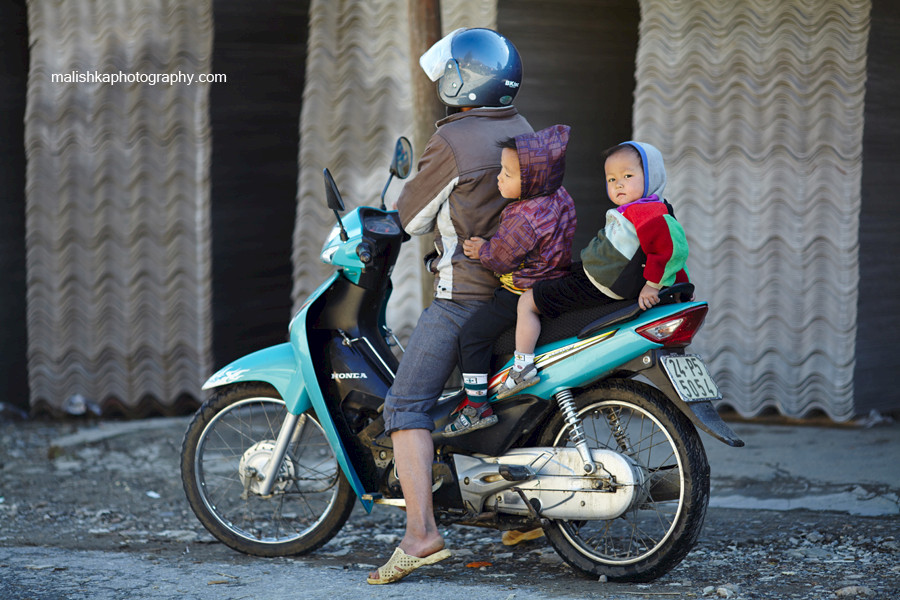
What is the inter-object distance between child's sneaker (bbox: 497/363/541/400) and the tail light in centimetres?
41

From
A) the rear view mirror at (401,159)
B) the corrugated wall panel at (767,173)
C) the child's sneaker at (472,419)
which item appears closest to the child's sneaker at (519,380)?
the child's sneaker at (472,419)

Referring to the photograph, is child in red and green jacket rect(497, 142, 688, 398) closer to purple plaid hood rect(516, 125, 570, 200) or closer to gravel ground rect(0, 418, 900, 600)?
purple plaid hood rect(516, 125, 570, 200)

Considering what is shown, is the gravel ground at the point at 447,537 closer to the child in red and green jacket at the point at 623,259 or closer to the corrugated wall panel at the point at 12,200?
the child in red and green jacket at the point at 623,259

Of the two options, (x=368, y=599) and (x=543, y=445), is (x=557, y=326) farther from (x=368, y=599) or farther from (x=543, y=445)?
(x=368, y=599)

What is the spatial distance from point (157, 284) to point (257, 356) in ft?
10.3

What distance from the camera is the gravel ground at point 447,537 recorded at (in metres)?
3.53

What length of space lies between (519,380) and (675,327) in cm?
60

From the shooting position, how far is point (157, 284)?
23.2ft

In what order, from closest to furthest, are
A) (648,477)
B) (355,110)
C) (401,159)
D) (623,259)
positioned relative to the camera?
(623,259)
(648,477)
(401,159)
(355,110)

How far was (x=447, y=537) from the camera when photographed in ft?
14.5

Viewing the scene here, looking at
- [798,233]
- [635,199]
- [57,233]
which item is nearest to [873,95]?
[798,233]

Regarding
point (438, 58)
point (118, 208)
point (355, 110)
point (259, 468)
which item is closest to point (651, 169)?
point (438, 58)

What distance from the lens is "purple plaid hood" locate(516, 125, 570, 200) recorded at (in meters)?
3.41

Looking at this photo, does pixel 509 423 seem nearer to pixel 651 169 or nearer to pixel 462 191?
pixel 462 191
